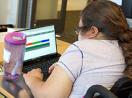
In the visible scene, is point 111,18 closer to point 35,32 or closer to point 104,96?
point 104,96

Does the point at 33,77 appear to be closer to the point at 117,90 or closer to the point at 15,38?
the point at 15,38

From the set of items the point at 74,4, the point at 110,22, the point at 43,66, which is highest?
the point at 110,22

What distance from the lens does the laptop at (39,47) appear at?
204cm

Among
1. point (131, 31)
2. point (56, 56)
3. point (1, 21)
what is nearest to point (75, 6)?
point (1, 21)

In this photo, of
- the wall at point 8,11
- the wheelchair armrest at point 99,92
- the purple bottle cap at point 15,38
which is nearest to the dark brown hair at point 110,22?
the wheelchair armrest at point 99,92

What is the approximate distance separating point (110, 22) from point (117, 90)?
35cm

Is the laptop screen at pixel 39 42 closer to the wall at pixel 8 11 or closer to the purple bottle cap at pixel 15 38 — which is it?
the purple bottle cap at pixel 15 38

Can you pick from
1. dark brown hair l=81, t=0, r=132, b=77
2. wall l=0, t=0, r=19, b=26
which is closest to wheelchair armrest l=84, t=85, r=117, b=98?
dark brown hair l=81, t=0, r=132, b=77

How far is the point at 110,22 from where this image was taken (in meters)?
1.53

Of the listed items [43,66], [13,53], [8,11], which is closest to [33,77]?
[13,53]

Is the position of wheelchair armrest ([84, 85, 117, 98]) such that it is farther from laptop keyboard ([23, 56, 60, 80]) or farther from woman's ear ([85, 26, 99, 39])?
laptop keyboard ([23, 56, 60, 80])

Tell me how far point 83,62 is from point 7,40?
461 millimetres

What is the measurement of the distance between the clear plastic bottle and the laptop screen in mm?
313

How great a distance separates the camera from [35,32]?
6.93 ft
